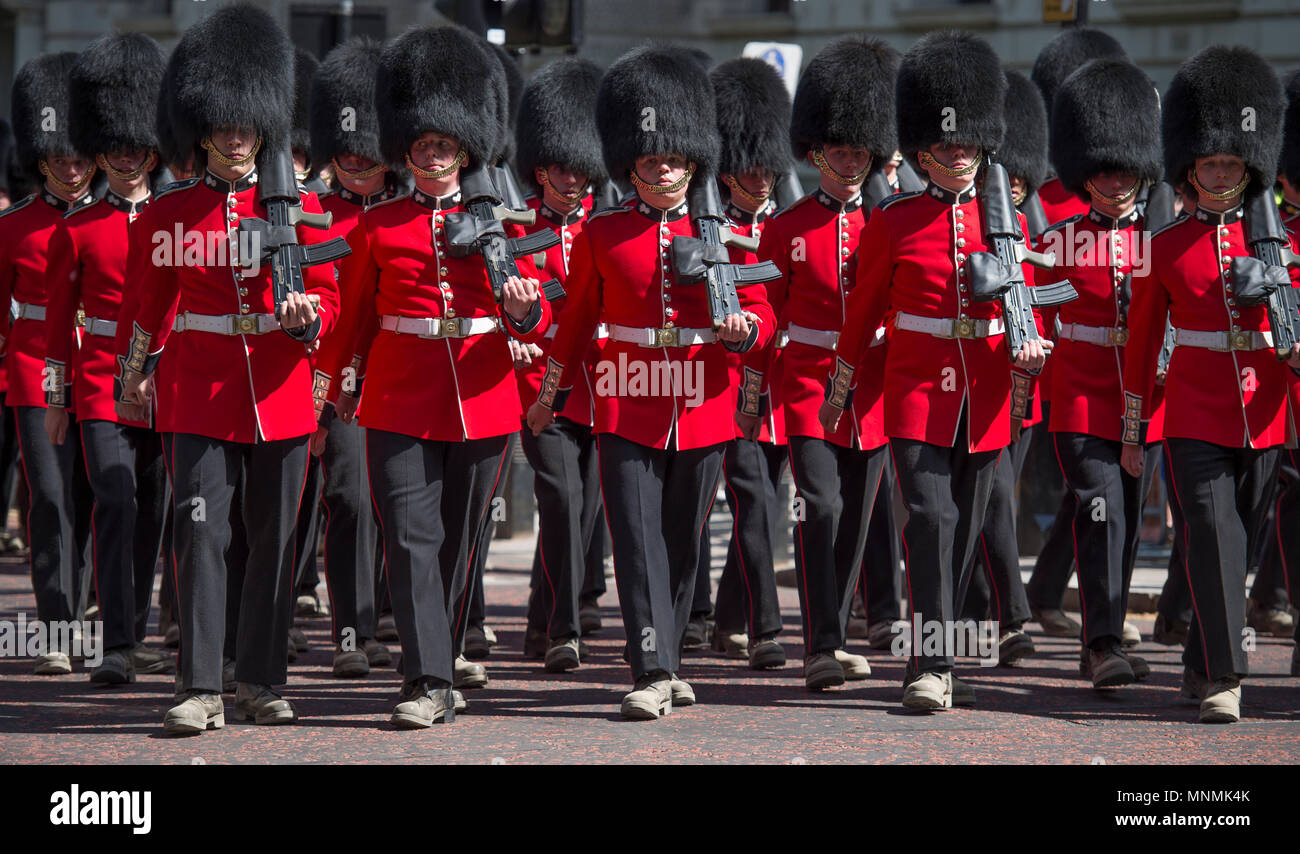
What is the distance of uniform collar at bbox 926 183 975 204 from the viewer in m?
5.91

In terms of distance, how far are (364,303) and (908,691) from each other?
189 cm

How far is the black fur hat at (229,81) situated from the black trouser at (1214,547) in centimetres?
273

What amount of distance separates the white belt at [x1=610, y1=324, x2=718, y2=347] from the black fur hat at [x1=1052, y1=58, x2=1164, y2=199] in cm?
189

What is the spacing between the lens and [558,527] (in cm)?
686

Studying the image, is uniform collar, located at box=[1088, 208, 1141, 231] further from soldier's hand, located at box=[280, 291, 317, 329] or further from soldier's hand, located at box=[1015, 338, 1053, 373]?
soldier's hand, located at box=[280, 291, 317, 329]

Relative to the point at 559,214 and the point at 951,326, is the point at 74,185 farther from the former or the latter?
the point at 951,326

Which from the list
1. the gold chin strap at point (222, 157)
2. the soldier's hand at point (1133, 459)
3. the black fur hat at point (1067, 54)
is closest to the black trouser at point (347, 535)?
the gold chin strap at point (222, 157)

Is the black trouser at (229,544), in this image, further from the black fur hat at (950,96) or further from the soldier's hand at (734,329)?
the black fur hat at (950,96)

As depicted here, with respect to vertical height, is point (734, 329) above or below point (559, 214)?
below

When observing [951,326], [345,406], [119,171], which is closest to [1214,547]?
[951,326]

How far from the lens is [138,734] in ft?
17.3

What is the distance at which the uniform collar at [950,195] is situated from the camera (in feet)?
19.4

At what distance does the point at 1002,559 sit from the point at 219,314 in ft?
9.58

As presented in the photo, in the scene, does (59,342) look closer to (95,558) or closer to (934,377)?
(95,558)
